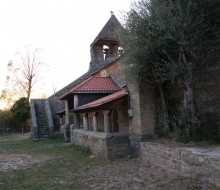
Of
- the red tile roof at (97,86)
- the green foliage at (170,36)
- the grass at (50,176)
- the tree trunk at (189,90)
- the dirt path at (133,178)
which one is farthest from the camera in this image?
the red tile roof at (97,86)

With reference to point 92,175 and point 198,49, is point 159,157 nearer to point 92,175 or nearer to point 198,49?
point 92,175

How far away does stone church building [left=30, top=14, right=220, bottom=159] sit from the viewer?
34.5ft

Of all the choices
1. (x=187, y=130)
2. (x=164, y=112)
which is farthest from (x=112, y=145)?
(x=187, y=130)

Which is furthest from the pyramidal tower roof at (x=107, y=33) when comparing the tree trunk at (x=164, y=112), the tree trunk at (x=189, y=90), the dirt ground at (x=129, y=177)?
the dirt ground at (x=129, y=177)

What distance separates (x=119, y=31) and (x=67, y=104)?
10.0 meters

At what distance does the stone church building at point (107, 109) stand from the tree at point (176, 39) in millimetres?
941

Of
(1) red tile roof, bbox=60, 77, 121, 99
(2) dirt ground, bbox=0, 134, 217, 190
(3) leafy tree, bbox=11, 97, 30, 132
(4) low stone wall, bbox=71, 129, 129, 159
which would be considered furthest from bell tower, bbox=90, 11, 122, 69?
(2) dirt ground, bbox=0, 134, 217, 190

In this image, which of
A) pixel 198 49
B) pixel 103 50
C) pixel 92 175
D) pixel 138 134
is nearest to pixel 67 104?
pixel 103 50

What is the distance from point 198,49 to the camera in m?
8.08

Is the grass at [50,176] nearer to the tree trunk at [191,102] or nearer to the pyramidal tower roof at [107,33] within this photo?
the tree trunk at [191,102]

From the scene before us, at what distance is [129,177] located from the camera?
7.69 meters

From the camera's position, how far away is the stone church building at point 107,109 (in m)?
10.5

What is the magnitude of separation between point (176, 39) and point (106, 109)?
4404mm

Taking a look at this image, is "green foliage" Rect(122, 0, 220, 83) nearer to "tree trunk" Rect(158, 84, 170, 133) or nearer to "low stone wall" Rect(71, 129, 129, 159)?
"tree trunk" Rect(158, 84, 170, 133)
